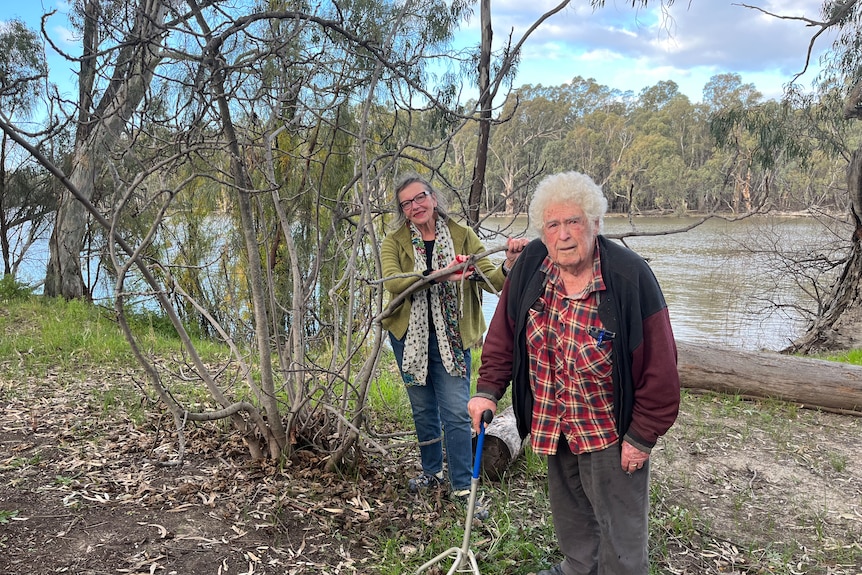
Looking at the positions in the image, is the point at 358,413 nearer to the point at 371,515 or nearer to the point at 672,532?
the point at 371,515

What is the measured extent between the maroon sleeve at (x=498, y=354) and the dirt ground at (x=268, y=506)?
0.89 metres

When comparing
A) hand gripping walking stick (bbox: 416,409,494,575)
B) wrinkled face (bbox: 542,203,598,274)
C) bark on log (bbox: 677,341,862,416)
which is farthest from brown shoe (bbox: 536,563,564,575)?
bark on log (bbox: 677,341,862,416)

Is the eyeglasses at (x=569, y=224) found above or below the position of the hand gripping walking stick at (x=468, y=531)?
above

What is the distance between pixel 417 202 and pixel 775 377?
3.95m

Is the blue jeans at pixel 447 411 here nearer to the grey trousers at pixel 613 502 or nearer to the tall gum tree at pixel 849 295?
the grey trousers at pixel 613 502

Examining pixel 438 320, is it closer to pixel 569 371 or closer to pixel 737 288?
pixel 569 371

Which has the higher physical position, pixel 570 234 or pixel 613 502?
pixel 570 234

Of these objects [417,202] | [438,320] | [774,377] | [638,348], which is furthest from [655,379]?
[774,377]

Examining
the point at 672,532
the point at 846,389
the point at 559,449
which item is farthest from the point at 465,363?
the point at 846,389

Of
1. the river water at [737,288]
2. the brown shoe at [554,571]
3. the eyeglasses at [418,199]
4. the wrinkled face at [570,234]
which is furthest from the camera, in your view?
the river water at [737,288]

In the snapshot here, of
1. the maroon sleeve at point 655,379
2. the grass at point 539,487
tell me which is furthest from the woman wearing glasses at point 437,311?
the maroon sleeve at point 655,379

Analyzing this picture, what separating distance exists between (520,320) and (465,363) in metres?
0.86

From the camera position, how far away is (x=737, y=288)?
14695mm

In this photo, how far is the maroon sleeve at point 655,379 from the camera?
196 cm
